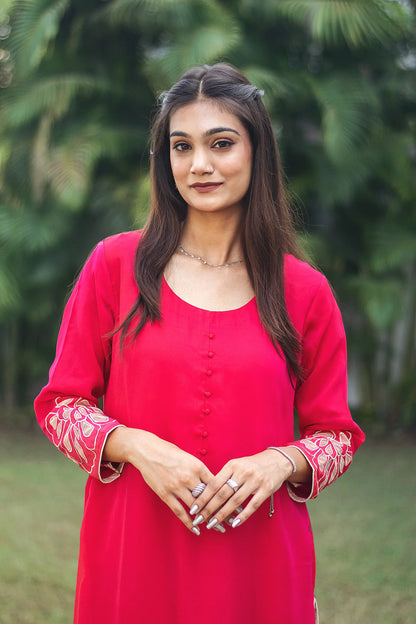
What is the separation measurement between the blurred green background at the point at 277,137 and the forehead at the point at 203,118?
4.53 m

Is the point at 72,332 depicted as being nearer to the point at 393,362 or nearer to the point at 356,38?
the point at 356,38

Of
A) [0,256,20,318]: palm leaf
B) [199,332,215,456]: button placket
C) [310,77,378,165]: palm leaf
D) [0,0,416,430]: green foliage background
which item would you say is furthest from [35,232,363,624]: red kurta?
[0,256,20,318]: palm leaf

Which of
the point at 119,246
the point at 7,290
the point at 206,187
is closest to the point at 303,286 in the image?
the point at 206,187

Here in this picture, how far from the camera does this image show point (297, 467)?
1582 millimetres

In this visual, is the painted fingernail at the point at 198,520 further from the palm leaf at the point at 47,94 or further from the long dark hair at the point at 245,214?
the palm leaf at the point at 47,94

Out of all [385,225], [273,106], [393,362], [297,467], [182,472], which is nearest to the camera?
[182,472]

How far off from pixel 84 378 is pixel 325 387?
1.80ft

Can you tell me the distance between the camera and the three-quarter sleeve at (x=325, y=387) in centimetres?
167

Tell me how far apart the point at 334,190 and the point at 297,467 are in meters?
Result: 5.27

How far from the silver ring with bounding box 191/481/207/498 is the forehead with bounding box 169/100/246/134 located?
751mm

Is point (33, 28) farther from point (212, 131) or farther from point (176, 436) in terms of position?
point (176, 436)

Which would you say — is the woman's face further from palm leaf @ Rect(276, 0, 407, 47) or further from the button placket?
palm leaf @ Rect(276, 0, 407, 47)

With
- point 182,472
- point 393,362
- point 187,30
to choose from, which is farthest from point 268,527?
point 393,362

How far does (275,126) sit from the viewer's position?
674 cm
